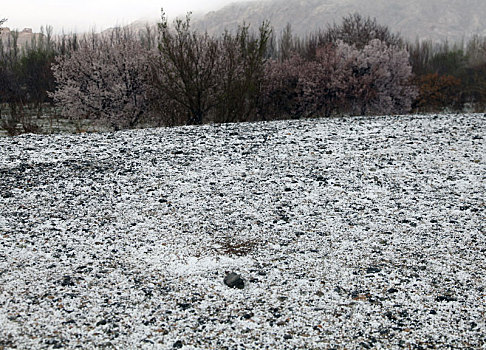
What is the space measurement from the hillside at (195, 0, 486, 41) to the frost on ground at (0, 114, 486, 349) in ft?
455

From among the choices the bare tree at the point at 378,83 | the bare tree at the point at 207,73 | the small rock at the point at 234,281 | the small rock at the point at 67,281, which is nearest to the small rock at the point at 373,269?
the small rock at the point at 234,281

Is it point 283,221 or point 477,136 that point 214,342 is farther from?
point 477,136

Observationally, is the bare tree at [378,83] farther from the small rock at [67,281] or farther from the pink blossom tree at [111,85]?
the small rock at [67,281]

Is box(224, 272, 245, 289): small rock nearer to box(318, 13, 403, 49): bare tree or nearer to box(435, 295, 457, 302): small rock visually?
box(435, 295, 457, 302): small rock

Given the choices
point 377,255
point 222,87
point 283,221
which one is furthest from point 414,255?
point 222,87

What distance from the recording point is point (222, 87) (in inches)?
422

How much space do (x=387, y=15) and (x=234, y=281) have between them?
17640cm

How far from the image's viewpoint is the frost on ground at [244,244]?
2.67m

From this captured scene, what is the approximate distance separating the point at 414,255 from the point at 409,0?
644 feet

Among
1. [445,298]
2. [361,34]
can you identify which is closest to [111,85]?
[445,298]

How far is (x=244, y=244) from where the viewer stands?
3.76 metres

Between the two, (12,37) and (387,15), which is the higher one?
(387,15)

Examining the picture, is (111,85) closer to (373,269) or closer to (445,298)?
(373,269)

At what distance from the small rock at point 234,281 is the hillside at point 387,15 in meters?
141
